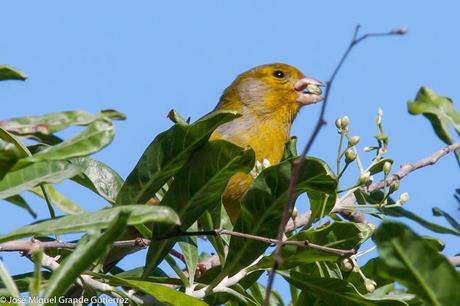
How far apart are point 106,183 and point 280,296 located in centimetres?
97

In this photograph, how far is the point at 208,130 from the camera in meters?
2.86

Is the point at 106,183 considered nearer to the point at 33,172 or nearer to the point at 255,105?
the point at 33,172

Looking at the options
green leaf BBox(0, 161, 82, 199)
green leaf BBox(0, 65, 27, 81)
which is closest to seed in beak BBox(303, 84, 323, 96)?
green leaf BBox(0, 65, 27, 81)

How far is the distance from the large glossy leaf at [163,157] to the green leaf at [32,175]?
0.44 metres

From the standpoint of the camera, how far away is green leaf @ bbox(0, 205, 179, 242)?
2.03 m

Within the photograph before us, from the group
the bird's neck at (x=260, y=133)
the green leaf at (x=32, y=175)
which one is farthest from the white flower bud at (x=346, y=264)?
the bird's neck at (x=260, y=133)

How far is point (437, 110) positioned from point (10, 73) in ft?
4.57

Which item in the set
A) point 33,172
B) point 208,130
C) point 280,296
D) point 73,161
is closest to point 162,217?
point 33,172

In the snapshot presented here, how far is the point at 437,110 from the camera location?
2.09 metres

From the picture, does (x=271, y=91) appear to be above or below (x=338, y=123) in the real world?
below

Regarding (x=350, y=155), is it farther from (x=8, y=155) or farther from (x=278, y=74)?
(x=278, y=74)

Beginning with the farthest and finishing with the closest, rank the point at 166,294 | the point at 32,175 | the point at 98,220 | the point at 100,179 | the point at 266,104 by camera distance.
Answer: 1. the point at 266,104
2. the point at 100,179
3. the point at 166,294
4. the point at 32,175
5. the point at 98,220

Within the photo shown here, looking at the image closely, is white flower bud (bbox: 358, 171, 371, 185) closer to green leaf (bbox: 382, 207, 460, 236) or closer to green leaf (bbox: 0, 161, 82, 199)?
green leaf (bbox: 382, 207, 460, 236)

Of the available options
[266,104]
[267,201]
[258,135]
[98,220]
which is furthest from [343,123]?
[266,104]
